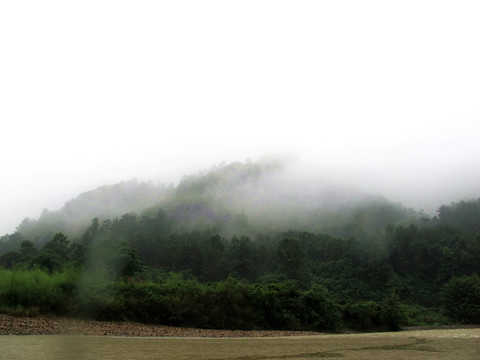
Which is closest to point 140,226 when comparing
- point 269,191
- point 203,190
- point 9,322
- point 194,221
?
point 194,221

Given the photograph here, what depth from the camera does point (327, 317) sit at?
38781mm

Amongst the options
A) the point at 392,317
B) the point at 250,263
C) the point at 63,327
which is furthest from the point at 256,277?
the point at 63,327

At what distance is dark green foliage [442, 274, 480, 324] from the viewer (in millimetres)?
52566

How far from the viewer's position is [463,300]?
179 ft

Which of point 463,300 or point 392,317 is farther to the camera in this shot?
point 463,300

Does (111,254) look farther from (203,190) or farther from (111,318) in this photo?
(203,190)

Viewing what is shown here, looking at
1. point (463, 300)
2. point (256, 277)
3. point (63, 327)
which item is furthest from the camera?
point (256, 277)

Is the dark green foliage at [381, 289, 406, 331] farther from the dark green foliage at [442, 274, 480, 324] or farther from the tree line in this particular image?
the dark green foliage at [442, 274, 480, 324]

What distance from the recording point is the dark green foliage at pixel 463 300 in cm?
5257

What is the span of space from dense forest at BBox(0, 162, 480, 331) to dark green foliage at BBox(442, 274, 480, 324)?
156mm

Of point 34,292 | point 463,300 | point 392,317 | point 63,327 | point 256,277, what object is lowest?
point 463,300

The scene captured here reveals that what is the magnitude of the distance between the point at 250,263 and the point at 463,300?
128 feet

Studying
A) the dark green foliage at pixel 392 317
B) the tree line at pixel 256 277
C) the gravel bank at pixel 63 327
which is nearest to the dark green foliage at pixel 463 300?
the tree line at pixel 256 277

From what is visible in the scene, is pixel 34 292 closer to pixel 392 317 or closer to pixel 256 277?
pixel 392 317
